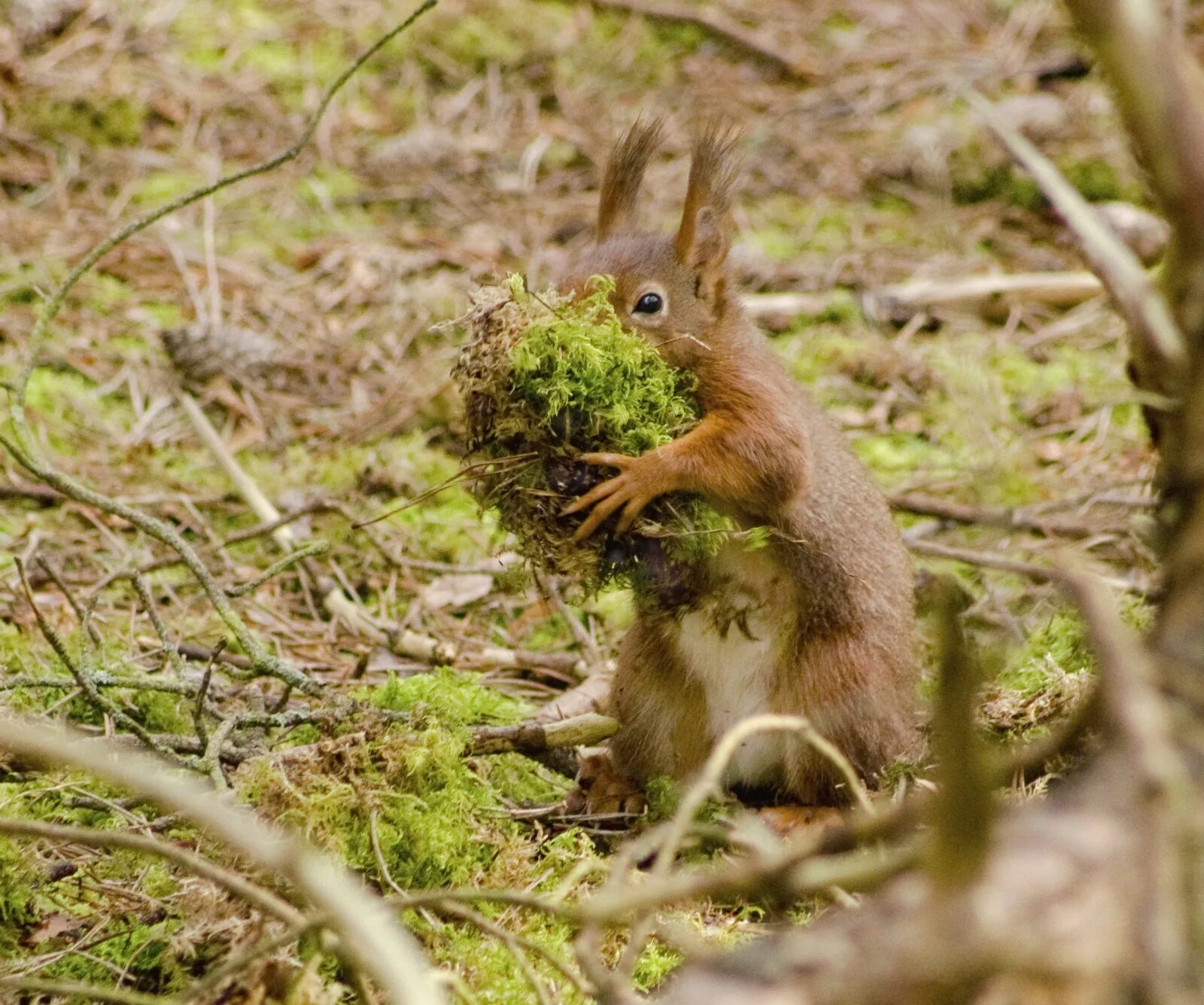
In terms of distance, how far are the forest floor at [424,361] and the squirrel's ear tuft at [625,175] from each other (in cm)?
46

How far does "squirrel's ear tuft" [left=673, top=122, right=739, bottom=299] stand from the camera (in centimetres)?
278

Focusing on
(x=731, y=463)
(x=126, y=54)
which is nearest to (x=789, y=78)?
(x=126, y=54)

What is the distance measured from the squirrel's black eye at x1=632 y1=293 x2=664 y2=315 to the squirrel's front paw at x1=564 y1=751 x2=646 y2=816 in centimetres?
103

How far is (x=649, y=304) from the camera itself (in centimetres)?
278

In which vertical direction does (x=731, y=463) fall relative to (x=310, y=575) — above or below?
above

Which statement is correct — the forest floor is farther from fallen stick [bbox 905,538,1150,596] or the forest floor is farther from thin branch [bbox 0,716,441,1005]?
thin branch [bbox 0,716,441,1005]

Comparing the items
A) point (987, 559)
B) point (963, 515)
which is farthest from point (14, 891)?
point (963, 515)

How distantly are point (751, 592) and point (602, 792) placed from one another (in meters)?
0.56

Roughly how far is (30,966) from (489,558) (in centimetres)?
215

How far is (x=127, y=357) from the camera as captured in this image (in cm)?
469

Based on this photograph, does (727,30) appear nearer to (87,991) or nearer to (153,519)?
(153,519)

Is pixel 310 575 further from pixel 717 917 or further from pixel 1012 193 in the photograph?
pixel 1012 193

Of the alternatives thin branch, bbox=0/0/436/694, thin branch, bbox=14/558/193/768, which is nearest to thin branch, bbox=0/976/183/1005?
thin branch, bbox=14/558/193/768

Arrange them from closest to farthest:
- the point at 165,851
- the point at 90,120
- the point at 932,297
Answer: the point at 165,851 < the point at 932,297 < the point at 90,120
